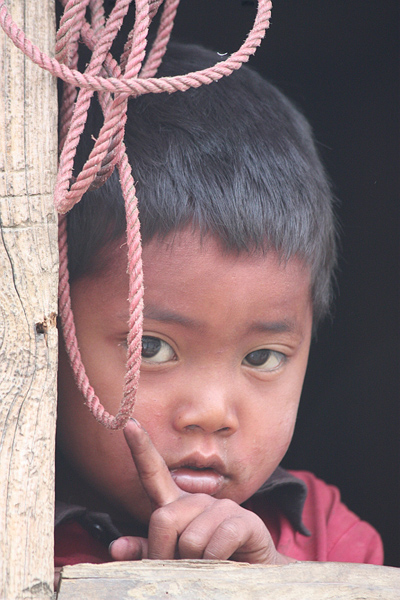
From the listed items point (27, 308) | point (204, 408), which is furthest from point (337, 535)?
point (27, 308)

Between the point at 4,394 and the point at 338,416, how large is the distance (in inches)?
82.5

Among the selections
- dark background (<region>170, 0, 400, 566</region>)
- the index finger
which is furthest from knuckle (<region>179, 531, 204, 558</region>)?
dark background (<region>170, 0, 400, 566</region>)

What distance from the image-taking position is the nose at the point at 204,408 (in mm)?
1284

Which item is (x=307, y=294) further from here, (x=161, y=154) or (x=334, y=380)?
(x=334, y=380)

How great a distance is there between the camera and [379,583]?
0.97 m

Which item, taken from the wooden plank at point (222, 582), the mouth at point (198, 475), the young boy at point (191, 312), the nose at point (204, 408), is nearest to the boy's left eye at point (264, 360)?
the young boy at point (191, 312)

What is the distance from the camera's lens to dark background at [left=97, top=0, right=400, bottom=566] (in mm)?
2625

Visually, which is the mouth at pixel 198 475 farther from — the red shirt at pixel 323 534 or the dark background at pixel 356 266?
the dark background at pixel 356 266

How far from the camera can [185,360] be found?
132 centimetres

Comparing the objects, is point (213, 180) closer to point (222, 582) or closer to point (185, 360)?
point (185, 360)

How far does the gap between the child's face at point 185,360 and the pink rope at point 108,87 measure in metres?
0.22

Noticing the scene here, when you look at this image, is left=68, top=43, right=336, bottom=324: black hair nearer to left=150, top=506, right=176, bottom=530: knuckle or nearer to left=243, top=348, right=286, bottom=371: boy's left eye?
left=243, top=348, right=286, bottom=371: boy's left eye

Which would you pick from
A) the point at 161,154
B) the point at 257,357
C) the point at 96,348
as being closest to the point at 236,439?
the point at 257,357

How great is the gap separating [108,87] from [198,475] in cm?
77
